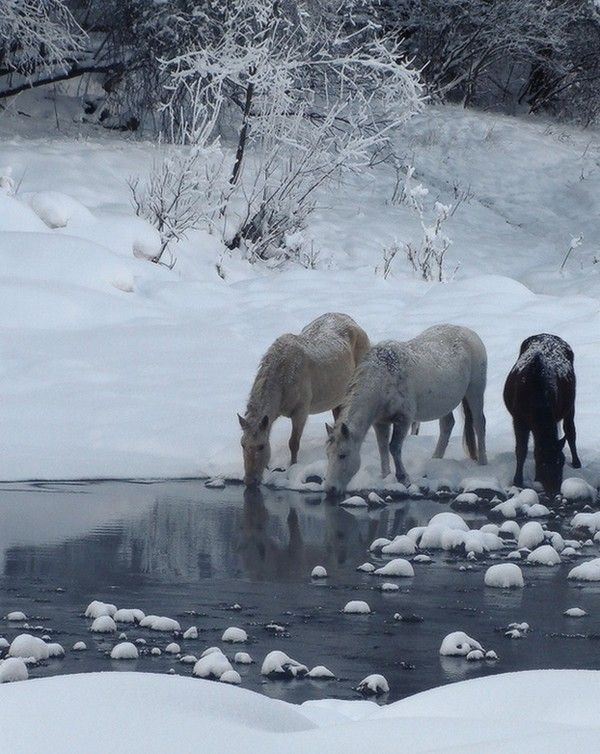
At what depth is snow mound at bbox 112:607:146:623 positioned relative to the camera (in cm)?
604

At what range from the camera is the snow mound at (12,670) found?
16.0ft

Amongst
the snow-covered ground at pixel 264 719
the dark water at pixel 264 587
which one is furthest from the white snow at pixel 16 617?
the snow-covered ground at pixel 264 719

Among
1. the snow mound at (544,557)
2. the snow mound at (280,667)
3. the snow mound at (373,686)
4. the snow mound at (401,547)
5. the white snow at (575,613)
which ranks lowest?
the snow mound at (401,547)

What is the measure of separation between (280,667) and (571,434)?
5948 mm

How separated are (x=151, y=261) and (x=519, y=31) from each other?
14.2m

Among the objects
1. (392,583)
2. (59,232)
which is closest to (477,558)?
(392,583)

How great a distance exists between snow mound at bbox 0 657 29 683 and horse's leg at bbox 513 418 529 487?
5922 mm

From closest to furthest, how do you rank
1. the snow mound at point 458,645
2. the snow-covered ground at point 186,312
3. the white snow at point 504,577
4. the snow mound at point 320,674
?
the snow mound at point 320,674 < the snow mound at point 458,645 < the white snow at point 504,577 < the snow-covered ground at point 186,312

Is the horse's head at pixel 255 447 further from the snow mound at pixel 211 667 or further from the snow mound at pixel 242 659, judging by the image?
the snow mound at pixel 211 667

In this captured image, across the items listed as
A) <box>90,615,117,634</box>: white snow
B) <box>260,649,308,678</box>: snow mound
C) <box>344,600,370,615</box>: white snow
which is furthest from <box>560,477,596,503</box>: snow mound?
<box>260,649,308,678</box>: snow mound

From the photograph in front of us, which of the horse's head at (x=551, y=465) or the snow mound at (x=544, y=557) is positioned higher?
the snow mound at (x=544, y=557)

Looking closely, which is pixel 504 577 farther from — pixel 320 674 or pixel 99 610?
pixel 99 610

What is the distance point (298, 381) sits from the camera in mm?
10633

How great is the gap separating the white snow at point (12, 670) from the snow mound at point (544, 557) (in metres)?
3.62
